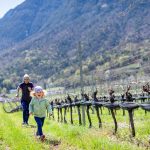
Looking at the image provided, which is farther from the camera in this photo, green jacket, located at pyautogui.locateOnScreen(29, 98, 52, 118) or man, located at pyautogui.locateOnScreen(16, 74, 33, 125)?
man, located at pyautogui.locateOnScreen(16, 74, 33, 125)

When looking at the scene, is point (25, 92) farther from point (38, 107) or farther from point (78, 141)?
point (78, 141)

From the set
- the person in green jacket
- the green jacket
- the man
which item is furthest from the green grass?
the man

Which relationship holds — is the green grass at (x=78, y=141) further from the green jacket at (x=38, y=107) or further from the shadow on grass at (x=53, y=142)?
the green jacket at (x=38, y=107)

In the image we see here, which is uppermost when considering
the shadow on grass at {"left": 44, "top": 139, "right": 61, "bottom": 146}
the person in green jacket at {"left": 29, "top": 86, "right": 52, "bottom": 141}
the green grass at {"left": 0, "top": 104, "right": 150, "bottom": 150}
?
the person in green jacket at {"left": 29, "top": 86, "right": 52, "bottom": 141}

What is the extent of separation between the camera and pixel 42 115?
15.2 meters

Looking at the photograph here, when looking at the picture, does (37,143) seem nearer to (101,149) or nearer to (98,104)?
(101,149)

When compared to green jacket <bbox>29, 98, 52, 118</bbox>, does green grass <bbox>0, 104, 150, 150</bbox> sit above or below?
below

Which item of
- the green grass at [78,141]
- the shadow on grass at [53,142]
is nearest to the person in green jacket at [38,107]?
the green grass at [78,141]

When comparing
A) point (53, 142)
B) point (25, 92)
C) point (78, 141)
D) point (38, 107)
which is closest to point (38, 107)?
point (38, 107)

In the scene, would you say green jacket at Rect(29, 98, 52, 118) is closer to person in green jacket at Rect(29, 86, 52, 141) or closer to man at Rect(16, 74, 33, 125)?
person in green jacket at Rect(29, 86, 52, 141)

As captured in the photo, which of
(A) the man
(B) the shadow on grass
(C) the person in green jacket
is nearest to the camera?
(B) the shadow on grass

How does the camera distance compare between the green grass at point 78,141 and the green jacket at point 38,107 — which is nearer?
the green grass at point 78,141

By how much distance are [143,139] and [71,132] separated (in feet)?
9.43

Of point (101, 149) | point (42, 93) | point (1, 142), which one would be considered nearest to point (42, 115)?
point (42, 93)
